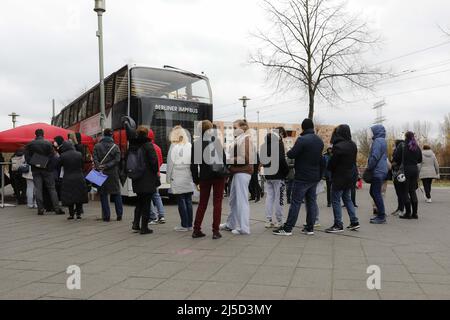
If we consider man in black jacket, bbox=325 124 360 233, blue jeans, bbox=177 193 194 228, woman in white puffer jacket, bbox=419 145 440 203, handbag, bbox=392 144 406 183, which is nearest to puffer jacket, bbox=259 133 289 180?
man in black jacket, bbox=325 124 360 233

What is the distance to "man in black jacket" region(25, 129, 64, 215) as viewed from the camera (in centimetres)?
1052

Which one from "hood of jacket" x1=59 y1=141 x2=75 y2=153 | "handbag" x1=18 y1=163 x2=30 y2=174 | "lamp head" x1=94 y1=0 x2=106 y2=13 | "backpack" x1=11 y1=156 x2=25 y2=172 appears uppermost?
"lamp head" x1=94 y1=0 x2=106 y2=13

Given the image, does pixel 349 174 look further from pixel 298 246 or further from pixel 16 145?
pixel 16 145

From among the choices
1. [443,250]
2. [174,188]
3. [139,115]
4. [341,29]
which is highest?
[341,29]

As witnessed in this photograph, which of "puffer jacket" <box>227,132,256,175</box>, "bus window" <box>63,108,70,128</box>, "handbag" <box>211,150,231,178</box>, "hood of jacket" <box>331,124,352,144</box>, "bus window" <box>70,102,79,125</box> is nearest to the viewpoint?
"handbag" <box>211,150,231,178</box>

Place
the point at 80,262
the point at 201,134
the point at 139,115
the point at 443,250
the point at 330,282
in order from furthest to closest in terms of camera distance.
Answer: the point at 139,115 < the point at 201,134 < the point at 443,250 < the point at 80,262 < the point at 330,282

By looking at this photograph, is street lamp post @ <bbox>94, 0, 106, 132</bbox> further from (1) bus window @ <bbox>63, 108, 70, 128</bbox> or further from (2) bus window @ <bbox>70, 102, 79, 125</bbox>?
(1) bus window @ <bbox>63, 108, 70, 128</bbox>

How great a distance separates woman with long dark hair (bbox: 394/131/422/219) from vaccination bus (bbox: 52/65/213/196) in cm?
641

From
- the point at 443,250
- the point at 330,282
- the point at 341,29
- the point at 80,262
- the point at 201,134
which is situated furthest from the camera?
the point at 341,29

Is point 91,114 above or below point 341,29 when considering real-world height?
below

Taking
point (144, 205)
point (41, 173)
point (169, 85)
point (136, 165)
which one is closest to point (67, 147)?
point (41, 173)

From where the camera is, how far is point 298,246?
20.7 feet
